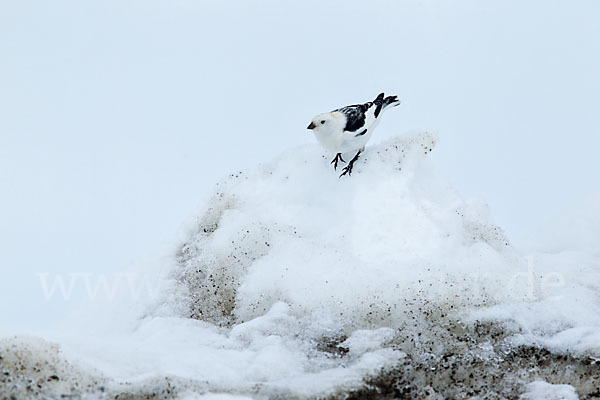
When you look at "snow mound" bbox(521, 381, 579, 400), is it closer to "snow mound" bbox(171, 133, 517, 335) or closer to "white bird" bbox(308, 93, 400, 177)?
"snow mound" bbox(171, 133, 517, 335)

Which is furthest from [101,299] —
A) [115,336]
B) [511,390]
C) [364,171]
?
[511,390]

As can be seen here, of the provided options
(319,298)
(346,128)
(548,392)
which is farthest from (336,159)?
(548,392)

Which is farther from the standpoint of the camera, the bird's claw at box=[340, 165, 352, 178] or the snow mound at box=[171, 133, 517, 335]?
the bird's claw at box=[340, 165, 352, 178]

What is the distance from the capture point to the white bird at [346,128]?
4.43m

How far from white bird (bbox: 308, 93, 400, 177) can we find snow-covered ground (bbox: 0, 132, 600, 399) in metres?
0.21

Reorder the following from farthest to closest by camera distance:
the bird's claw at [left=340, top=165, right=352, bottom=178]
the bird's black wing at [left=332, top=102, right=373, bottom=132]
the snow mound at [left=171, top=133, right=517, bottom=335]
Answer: the bird's claw at [left=340, top=165, right=352, bottom=178]
the bird's black wing at [left=332, top=102, right=373, bottom=132]
the snow mound at [left=171, top=133, right=517, bottom=335]

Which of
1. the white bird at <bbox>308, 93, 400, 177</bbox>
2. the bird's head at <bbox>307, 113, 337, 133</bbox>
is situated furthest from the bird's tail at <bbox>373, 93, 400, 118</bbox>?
the bird's head at <bbox>307, 113, 337, 133</bbox>

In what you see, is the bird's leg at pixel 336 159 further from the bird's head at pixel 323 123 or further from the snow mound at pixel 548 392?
the snow mound at pixel 548 392

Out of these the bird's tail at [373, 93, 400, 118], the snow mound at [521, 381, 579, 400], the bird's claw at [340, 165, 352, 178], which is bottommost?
the snow mound at [521, 381, 579, 400]

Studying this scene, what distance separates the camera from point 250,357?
3.33 metres

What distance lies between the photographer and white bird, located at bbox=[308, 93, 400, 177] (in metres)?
4.43

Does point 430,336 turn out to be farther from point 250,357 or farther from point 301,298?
point 250,357

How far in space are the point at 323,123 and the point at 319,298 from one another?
1.31 m

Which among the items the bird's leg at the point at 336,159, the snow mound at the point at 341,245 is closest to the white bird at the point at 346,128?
the bird's leg at the point at 336,159
